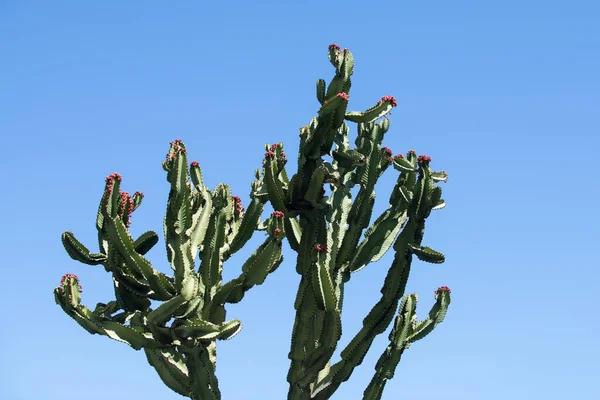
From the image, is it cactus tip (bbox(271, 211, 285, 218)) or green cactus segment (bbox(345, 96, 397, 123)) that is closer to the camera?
cactus tip (bbox(271, 211, 285, 218))

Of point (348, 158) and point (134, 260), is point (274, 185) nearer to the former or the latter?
point (348, 158)

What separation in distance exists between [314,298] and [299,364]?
0.82m

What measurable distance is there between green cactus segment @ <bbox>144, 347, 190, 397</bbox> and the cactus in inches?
0.6

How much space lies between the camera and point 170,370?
9219 mm

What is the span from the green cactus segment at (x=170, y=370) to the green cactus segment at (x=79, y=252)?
1173 millimetres

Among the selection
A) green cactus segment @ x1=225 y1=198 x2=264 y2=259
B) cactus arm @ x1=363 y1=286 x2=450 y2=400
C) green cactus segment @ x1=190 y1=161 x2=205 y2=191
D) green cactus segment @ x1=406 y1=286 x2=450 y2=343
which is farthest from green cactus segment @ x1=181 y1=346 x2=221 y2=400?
green cactus segment @ x1=406 y1=286 x2=450 y2=343

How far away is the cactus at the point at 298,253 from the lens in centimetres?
856

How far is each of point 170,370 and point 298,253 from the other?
1888 millimetres

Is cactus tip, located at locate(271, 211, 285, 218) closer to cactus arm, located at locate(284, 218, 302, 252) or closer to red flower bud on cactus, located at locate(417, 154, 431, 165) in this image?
cactus arm, located at locate(284, 218, 302, 252)

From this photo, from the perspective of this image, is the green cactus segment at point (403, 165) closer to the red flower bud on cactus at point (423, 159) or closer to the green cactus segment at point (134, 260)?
the red flower bud on cactus at point (423, 159)

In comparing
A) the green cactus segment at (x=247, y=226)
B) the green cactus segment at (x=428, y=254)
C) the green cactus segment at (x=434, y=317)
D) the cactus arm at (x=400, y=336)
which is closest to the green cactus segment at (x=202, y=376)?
the green cactus segment at (x=247, y=226)

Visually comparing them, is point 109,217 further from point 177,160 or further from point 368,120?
point 368,120

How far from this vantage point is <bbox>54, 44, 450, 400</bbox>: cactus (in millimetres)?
8562

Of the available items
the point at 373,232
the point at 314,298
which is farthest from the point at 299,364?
the point at 373,232
